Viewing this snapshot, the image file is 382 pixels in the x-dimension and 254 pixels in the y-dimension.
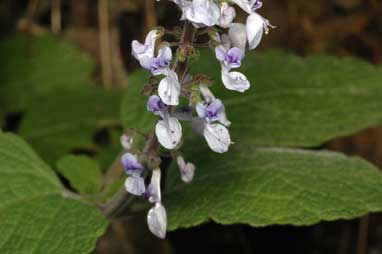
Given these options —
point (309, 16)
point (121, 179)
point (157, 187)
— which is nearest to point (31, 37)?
point (309, 16)

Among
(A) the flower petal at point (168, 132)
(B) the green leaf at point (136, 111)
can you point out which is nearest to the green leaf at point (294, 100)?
(B) the green leaf at point (136, 111)

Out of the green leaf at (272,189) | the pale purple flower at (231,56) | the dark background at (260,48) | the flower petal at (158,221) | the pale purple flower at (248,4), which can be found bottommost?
the dark background at (260,48)

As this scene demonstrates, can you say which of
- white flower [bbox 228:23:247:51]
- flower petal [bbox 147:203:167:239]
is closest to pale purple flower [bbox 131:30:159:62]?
white flower [bbox 228:23:247:51]

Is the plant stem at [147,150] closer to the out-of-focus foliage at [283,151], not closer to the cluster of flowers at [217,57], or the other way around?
the cluster of flowers at [217,57]

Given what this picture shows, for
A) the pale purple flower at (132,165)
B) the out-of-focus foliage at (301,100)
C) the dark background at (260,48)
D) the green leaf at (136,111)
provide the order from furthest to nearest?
the dark background at (260,48)
the out-of-focus foliage at (301,100)
the green leaf at (136,111)
the pale purple flower at (132,165)

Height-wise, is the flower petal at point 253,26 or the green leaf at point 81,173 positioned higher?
the flower petal at point 253,26

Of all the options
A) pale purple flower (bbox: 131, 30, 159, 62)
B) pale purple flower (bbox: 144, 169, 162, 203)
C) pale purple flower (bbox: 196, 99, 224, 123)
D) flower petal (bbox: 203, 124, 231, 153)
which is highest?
pale purple flower (bbox: 131, 30, 159, 62)

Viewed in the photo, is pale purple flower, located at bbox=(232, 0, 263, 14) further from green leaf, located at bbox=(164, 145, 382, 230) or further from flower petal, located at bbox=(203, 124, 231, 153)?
green leaf, located at bbox=(164, 145, 382, 230)
